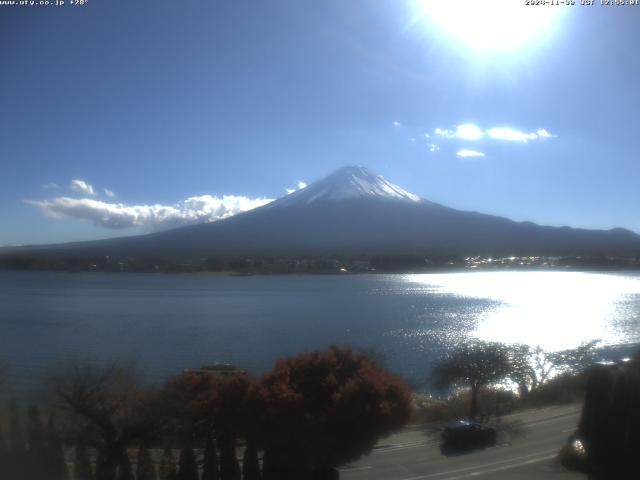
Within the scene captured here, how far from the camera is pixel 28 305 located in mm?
19781

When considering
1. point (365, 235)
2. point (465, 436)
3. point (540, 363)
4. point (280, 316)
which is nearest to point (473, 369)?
point (540, 363)

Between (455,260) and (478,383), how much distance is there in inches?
856

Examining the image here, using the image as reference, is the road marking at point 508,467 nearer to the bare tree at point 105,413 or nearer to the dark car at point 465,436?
the dark car at point 465,436

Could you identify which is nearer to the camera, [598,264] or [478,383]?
[478,383]

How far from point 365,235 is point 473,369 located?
34.0 meters

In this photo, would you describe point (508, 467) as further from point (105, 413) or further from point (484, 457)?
point (105, 413)

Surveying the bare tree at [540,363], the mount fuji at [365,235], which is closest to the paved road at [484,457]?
the bare tree at [540,363]

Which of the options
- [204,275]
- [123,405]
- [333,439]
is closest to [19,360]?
[123,405]

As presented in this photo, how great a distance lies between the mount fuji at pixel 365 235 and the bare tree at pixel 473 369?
884 inches

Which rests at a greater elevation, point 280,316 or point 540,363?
point 280,316

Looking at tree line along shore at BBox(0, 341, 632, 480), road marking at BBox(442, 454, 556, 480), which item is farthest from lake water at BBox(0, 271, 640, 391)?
road marking at BBox(442, 454, 556, 480)

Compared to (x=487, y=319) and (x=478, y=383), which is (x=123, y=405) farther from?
(x=487, y=319)

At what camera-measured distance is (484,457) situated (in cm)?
588

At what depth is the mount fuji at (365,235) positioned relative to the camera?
34688mm
